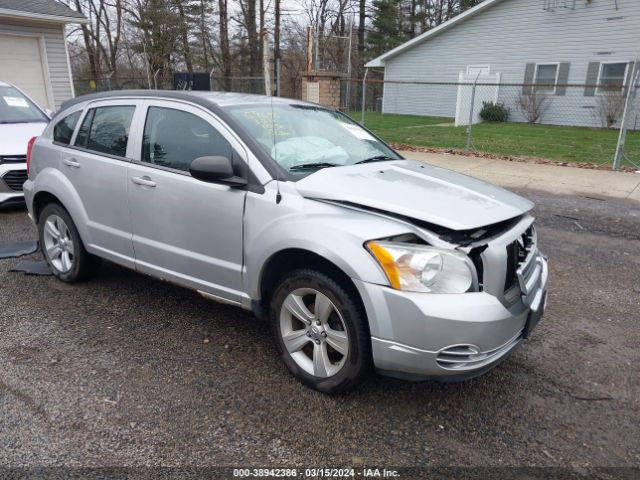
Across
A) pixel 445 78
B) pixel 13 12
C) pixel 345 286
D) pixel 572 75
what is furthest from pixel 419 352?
pixel 445 78

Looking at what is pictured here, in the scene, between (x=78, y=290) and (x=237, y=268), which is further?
(x=78, y=290)

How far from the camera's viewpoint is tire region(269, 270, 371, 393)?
2.67 m

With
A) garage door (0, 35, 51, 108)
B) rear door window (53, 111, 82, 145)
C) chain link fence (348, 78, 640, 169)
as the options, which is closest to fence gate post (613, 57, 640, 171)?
chain link fence (348, 78, 640, 169)

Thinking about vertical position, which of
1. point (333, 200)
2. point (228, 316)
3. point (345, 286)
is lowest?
point (228, 316)

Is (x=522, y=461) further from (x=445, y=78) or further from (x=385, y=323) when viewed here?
(x=445, y=78)

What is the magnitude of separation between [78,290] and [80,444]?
2.11 meters

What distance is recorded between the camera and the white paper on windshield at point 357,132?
4030 millimetres

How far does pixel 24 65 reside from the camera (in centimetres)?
1431

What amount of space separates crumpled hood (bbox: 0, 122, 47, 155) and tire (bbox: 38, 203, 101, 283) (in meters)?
2.73

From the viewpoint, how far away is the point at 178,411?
2.76m

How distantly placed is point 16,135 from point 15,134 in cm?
5

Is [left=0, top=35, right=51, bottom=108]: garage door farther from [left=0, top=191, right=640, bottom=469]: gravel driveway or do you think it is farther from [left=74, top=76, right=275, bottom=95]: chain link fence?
[left=0, top=191, right=640, bottom=469]: gravel driveway

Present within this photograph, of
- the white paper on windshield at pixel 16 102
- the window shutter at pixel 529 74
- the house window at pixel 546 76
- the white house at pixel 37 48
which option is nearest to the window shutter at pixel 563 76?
the house window at pixel 546 76

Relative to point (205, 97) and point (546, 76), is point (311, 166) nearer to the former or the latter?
point (205, 97)
